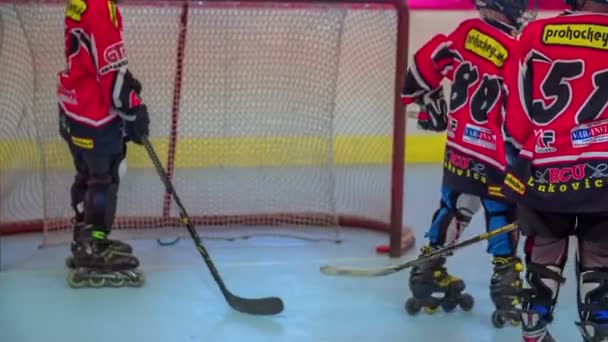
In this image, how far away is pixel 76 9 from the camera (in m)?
3.22

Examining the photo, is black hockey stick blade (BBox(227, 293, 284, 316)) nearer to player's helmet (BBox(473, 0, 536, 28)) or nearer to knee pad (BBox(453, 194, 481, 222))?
knee pad (BBox(453, 194, 481, 222))

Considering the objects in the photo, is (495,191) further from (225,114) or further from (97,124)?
(225,114)

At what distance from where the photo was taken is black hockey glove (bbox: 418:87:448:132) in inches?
123

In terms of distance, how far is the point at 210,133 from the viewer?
4.38 metres

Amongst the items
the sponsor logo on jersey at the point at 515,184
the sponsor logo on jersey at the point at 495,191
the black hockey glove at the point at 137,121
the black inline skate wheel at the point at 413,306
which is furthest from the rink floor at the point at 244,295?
the sponsor logo on jersey at the point at 515,184

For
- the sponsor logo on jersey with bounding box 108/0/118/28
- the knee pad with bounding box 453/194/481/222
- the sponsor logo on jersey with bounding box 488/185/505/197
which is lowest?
the knee pad with bounding box 453/194/481/222

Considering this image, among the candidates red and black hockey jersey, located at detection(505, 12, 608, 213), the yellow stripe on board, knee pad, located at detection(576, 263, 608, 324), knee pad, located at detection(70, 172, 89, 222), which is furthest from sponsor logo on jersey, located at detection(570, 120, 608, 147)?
the yellow stripe on board

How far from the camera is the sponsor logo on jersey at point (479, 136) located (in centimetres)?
293

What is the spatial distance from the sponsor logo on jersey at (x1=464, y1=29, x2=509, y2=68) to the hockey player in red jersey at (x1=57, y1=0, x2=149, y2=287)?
108 centimetres

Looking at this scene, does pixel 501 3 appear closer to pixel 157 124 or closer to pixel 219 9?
pixel 219 9

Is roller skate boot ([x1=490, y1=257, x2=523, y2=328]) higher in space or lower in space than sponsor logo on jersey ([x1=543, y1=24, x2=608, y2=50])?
lower

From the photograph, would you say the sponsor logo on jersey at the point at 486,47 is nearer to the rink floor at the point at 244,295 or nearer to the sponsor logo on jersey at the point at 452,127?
the sponsor logo on jersey at the point at 452,127

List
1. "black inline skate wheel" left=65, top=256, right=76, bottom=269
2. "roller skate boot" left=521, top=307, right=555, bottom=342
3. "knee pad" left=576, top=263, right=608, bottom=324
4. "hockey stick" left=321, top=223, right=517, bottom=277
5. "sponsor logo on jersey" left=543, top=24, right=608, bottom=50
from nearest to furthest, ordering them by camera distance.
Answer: "sponsor logo on jersey" left=543, top=24, right=608, bottom=50, "knee pad" left=576, top=263, right=608, bottom=324, "roller skate boot" left=521, top=307, right=555, bottom=342, "hockey stick" left=321, top=223, right=517, bottom=277, "black inline skate wheel" left=65, top=256, right=76, bottom=269

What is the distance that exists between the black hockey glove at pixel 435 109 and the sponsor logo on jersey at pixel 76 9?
3.70 ft
